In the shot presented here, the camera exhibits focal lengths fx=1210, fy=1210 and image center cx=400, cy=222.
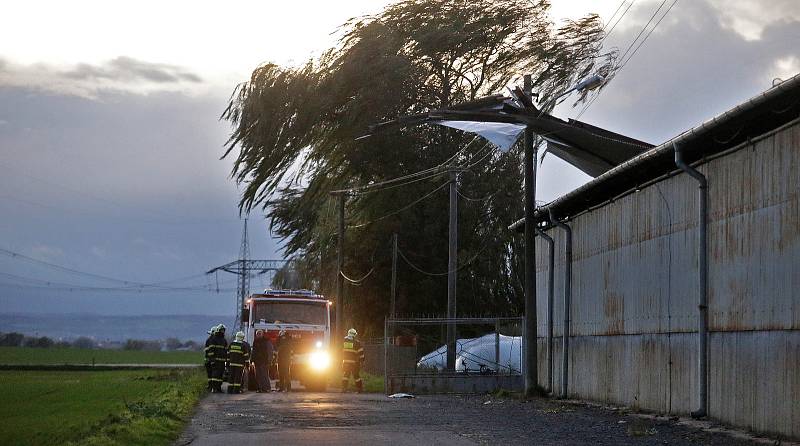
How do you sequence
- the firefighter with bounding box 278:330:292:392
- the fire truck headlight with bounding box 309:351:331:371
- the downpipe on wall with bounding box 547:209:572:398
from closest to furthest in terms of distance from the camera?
1. the downpipe on wall with bounding box 547:209:572:398
2. the firefighter with bounding box 278:330:292:392
3. the fire truck headlight with bounding box 309:351:331:371

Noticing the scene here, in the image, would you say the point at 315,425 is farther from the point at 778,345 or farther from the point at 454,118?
the point at 454,118

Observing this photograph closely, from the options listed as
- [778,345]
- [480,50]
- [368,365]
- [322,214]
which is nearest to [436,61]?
[480,50]

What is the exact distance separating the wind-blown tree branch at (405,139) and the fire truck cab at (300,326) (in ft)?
27.9

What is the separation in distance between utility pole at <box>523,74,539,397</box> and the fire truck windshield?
821cm

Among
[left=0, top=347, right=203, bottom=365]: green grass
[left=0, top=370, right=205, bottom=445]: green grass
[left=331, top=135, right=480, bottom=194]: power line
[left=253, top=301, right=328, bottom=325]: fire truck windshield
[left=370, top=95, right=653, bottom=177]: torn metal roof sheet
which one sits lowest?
[left=0, top=347, right=203, bottom=365]: green grass

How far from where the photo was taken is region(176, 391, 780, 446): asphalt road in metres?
16.2

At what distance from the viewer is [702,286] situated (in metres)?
18.9

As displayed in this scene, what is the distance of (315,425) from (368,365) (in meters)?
30.7

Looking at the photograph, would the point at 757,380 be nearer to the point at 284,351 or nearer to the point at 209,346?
the point at 209,346

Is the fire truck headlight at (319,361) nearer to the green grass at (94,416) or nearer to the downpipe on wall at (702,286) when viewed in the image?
the green grass at (94,416)

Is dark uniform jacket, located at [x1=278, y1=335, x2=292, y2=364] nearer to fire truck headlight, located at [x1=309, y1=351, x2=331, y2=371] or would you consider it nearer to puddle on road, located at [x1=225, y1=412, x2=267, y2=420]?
fire truck headlight, located at [x1=309, y1=351, x2=331, y2=371]

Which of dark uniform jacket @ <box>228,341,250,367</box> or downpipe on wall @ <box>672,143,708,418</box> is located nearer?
downpipe on wall @ <box>672,143,708,418</box>

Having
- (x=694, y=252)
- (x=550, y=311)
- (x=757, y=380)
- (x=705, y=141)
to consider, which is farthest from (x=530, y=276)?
(x=757, y=380)

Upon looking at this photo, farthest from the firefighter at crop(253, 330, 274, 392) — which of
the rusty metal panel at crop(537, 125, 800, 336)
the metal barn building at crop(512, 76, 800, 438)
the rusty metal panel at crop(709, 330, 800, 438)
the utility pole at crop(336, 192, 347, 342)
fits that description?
the rusty metal panel at crop(709, 330, 800, 438)
